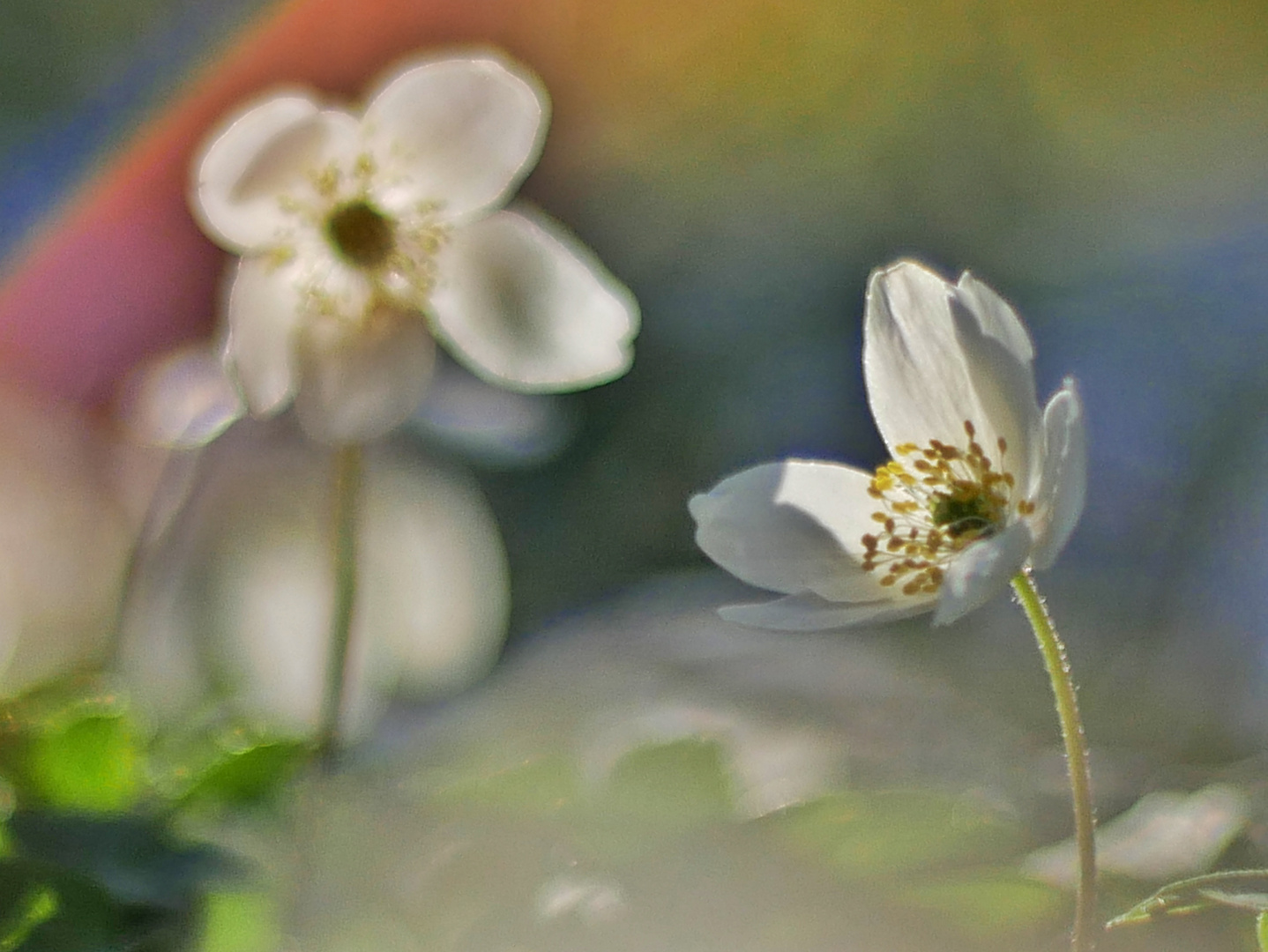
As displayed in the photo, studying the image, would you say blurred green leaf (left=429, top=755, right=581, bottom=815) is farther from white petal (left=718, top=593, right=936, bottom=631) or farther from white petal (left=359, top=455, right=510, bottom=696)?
white petal (left=359, top=455, right=510, bottom=696)

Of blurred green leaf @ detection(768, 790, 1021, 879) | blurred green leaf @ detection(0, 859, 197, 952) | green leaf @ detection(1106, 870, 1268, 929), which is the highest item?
blurred green leaf @ detection(0, 859, 197, 952)

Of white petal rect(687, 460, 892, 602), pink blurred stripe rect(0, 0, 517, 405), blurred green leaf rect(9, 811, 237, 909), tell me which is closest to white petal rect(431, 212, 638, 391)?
white petal rect(687, 460, 892, 602)

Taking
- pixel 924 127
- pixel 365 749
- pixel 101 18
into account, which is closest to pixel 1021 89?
pixel 924 127

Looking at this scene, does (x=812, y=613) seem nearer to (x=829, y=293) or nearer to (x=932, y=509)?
(x=932, y=509)

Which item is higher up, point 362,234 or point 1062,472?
point 362,234

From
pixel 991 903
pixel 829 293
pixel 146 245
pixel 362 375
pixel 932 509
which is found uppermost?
pixel 146 245

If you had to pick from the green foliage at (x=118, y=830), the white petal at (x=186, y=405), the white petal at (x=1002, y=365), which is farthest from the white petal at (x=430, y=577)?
the white petal at (x=1002, y=365)

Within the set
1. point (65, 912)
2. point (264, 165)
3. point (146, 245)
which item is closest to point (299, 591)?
point (264, 165)
